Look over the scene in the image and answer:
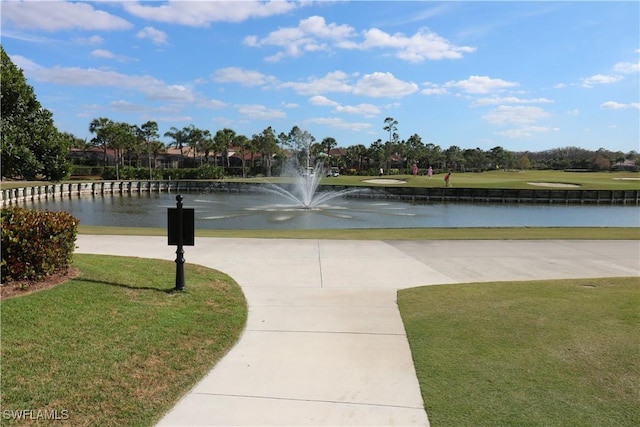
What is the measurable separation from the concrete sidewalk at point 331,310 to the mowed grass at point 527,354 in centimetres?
31

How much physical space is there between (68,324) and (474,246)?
33.7 feet

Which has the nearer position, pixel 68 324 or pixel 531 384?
pixel 531 384

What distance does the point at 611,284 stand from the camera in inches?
316

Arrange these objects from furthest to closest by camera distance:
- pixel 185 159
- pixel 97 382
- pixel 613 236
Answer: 1. pixel 185 159
2. pixel 613 236
3. pixel 97 382

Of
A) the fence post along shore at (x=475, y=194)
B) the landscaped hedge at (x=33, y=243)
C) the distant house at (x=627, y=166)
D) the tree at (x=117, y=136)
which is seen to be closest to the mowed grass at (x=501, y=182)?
the fence post along shore at (x=475, y=194)

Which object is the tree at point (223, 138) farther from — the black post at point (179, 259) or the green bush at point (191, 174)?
the black post at point (179, 259)

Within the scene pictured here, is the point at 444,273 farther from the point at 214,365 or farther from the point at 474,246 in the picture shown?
the point at 214,365

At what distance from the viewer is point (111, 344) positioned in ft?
15.8

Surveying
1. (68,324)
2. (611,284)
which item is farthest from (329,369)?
(611,284)

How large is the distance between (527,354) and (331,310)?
2752 millimetres

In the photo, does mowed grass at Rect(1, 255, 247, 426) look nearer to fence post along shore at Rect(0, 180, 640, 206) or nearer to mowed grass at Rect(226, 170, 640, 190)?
fence post along shore at Rect(0, 180, 640, 206)

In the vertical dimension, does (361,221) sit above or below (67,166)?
below

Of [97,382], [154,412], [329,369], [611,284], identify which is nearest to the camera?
[154,412]

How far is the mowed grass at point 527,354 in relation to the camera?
382 cm
